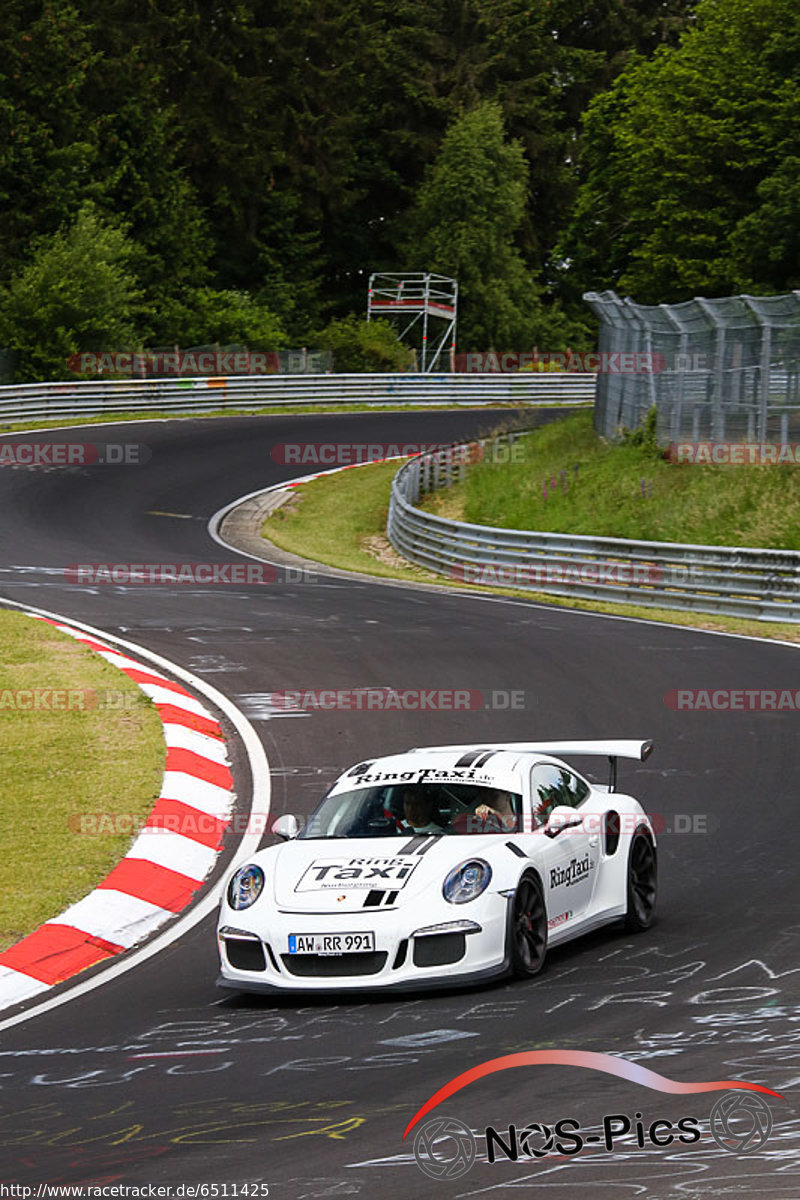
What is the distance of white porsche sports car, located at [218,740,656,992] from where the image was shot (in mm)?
8398

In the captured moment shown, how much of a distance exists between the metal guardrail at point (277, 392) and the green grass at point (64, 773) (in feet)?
99.2

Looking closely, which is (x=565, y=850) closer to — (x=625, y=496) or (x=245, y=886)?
(x=245, y=886)

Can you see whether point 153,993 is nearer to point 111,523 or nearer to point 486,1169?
point 486,1169

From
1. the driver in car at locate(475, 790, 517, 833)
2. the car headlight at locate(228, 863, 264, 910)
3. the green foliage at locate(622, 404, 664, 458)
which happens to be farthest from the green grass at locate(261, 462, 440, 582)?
the car headlight at locate(228, 863, 264, 910)

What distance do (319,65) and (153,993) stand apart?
3127 inches

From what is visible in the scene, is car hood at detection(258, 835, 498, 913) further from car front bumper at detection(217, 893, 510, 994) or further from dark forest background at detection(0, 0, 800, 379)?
dark forest background at detection(0, 0, 800, 379)

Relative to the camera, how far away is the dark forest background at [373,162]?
4703 cm

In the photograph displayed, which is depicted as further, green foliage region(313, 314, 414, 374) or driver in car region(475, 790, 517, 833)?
green foliage region(313, 314, 414, 374)
